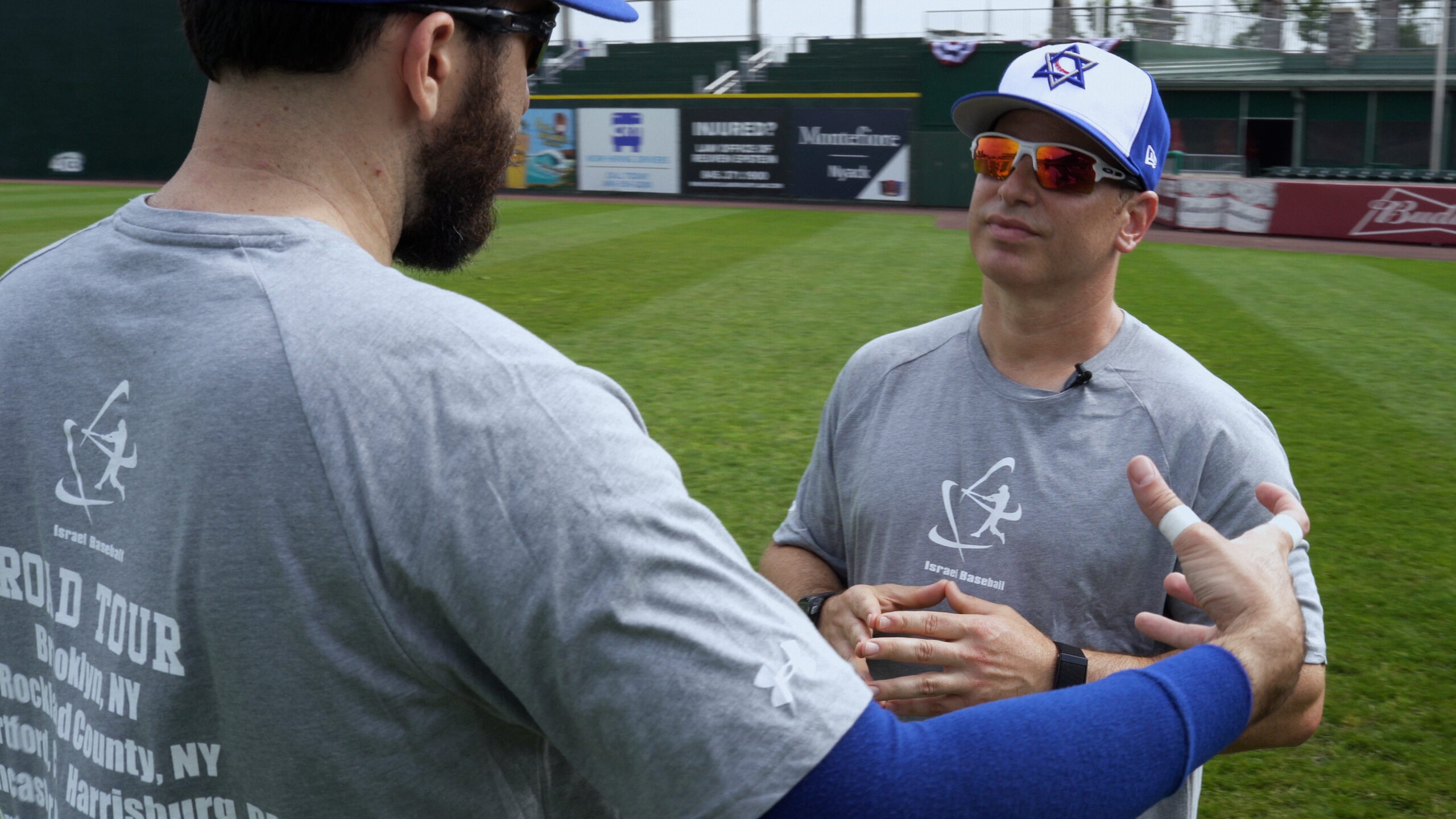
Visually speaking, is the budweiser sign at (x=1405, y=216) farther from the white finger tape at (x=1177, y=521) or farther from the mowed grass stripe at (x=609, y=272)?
the white finger tape at (x=1177, y=521)

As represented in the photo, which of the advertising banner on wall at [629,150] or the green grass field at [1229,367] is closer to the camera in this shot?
the green grass field at [1229,367]

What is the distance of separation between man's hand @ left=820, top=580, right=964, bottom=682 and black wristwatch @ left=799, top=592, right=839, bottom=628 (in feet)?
0.41

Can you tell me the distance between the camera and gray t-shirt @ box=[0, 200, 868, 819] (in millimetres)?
978

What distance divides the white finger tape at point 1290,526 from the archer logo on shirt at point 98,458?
1365 millimetres

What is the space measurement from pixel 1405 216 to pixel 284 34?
75.2 ft

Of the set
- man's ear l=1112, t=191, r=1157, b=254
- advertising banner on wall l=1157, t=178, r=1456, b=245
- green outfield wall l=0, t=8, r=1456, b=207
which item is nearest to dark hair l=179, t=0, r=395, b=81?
man's ear l=1112, t=191, r=1157, b=254

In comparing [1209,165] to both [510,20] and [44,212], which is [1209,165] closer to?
[44,212]

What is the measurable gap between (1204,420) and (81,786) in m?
1.94

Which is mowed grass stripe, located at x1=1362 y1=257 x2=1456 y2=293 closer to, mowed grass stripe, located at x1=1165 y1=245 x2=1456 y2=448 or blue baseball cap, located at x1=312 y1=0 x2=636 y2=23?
mowed grass stripe, located at x1=1165 y1=245 x2=1456 y2=448

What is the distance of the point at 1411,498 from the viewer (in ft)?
21.9

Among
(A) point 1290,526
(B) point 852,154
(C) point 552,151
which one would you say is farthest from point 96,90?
(A) point 1290,526

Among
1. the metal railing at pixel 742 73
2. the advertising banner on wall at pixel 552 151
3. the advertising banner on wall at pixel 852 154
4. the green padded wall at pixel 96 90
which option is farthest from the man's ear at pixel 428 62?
the green padded wall at pixel 96 90

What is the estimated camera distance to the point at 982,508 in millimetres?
2352

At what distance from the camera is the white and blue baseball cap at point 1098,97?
2490 mm
